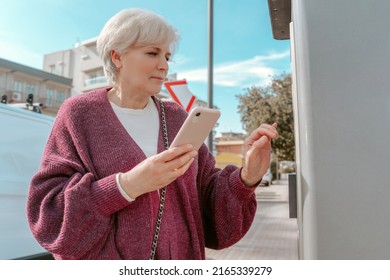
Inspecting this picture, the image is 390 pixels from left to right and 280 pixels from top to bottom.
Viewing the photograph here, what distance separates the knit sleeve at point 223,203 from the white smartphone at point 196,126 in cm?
24

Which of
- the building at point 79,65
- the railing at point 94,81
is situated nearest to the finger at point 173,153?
the railing at point 94,81

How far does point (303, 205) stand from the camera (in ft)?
2.88

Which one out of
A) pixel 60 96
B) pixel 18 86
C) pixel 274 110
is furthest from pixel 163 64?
pixel 60 96

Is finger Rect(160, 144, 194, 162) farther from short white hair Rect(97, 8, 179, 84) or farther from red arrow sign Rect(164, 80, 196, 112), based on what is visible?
red arrow sign Rect(164, 80, 196, 112)

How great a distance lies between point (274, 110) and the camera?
17078 mm

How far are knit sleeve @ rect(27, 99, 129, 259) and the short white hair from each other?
0.33m

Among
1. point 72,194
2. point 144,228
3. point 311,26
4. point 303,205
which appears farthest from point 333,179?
point 72,194

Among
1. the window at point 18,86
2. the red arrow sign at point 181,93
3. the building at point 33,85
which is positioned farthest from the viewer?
the window at point 18,86

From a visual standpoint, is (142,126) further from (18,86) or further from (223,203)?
(18,86)

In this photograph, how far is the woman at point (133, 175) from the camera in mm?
1067

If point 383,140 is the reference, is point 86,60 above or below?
above

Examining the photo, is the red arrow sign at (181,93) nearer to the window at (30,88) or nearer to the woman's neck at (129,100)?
the woman's neck at (129,100)
